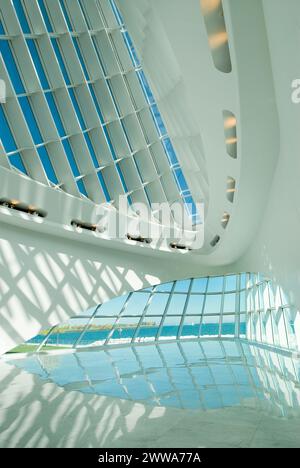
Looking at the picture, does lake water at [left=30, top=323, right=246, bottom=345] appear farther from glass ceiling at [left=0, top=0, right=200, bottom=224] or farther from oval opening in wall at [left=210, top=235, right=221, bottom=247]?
glass ceiling at [left=0, top=0, right=200, bottom=224]

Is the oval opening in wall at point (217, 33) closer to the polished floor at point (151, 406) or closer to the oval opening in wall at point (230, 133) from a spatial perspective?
the oval opening in wall at point (230, 133)

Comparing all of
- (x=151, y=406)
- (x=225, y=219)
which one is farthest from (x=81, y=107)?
(x=151, y=406)

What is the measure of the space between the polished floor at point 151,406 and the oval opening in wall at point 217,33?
24.7 feet

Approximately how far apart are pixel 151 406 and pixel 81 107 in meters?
14.6

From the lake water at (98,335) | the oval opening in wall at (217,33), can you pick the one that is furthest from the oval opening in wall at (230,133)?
the lake water at (98,335)

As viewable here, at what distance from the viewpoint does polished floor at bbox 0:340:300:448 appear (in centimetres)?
677

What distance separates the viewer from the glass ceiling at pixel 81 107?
1648cm

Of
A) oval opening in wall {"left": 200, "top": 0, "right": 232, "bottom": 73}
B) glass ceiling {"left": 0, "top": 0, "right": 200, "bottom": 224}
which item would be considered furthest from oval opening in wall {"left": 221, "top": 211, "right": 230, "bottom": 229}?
oval opening in wall {"left": 200, "top": 0, "right": 232, "bottom": 73}

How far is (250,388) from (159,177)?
16194 mm

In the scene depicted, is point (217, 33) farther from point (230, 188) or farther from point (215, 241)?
point (215, 241)

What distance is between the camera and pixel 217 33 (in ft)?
31.5

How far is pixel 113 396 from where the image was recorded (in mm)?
10438

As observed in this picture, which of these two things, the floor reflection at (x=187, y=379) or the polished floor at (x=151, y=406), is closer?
the polished floor at (x=151, y=406)

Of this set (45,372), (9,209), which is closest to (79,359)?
(45,372)
